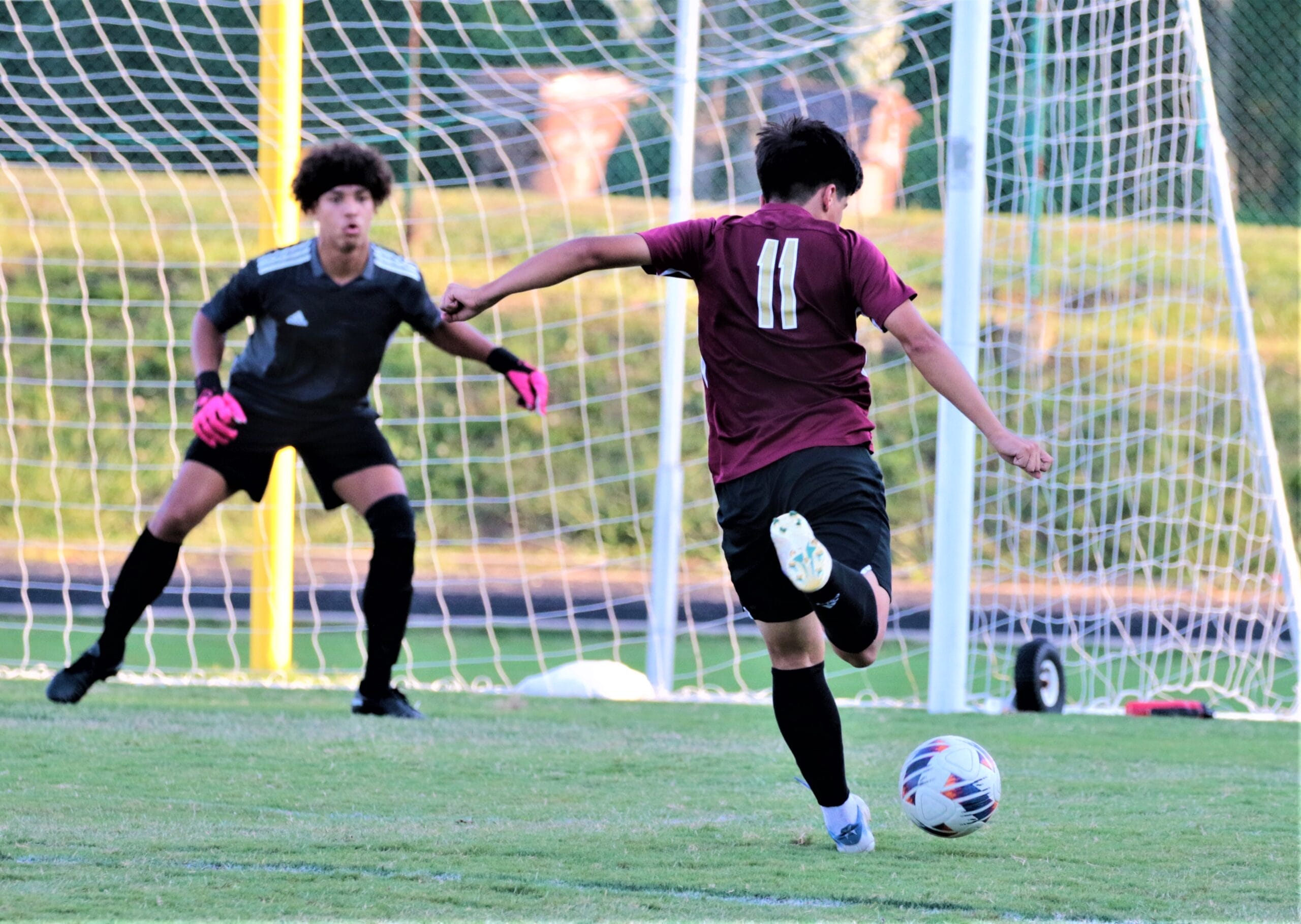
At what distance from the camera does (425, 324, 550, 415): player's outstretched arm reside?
17.4ft

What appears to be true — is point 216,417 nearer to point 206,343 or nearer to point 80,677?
point 206,343

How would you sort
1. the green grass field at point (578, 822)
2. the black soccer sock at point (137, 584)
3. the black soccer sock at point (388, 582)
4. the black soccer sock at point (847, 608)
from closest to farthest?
1. the green grass field at point (578, 822)
2. the black soccer sock at point (847, 608)
3. the black soccer sock at point (137, 584)
4. the black soccer sock at point (388, 582)

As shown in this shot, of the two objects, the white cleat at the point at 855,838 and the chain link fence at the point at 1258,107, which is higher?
the chain link fence at the point at 1258,107

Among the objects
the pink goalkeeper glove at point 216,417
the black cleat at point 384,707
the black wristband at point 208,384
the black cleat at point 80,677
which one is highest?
the black wristband at point 208,384

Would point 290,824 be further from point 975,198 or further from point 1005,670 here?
point 1005,670

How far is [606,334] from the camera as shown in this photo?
1652 centimetres

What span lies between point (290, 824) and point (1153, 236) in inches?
322

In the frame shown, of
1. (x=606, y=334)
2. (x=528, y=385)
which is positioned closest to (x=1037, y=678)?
(x=528, y=385)

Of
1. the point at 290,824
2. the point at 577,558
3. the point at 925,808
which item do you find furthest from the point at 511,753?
the point at 577,558

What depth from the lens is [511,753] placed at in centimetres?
499

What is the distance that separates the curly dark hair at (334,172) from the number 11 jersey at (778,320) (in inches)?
88.1

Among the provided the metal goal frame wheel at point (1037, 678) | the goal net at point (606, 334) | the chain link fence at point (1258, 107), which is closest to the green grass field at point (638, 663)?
the goal net at point (606, 334)

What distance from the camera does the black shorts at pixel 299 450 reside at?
18.0 ft

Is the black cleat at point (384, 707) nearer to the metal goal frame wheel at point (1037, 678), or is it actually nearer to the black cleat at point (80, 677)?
the black cleat at point (80, 677)
